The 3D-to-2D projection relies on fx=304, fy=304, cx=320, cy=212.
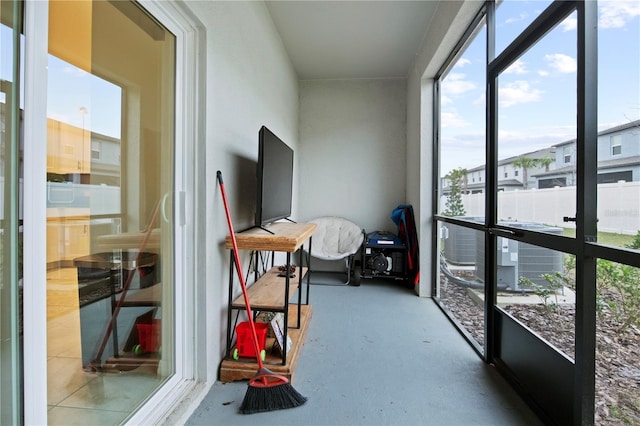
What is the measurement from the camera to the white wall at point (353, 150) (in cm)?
455

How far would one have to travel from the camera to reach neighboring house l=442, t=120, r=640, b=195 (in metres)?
1.08

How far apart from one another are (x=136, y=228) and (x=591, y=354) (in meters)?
2.03

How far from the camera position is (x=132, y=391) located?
1370mm

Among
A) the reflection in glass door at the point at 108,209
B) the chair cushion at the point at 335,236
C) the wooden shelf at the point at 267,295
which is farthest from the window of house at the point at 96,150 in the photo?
the chair cushion at the point at 335,236

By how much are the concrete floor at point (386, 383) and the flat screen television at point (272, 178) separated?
1.01 meters

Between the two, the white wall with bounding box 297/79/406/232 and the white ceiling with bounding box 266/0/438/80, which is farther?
the white wall with bounding box 297/79/406/232

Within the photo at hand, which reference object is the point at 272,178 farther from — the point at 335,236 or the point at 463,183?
the point at 335,236

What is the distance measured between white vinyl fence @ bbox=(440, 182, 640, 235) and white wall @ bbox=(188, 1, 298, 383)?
5.83 feet

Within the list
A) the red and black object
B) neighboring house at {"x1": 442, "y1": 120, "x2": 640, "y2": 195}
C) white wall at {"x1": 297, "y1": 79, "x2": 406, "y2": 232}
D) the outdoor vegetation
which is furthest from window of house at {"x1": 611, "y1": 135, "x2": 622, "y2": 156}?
white wall at {"x1": 297, "y1": 79, "x2": 406, "y2": 232}

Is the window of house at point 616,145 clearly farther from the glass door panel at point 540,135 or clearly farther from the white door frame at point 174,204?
the white door frame at point 174,204

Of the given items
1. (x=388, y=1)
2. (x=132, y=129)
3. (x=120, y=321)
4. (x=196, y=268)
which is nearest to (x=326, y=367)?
(x=196, y=268)

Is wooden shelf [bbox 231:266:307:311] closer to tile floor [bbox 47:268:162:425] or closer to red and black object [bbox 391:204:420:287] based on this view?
tile floor [bbox 47:268:162:425]

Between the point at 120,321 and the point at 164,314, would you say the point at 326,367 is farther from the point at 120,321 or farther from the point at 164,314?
the point at 120,321

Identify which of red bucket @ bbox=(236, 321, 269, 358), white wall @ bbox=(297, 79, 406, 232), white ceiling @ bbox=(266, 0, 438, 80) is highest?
white ceiling @ bbox=(266, 0, 438, 80)
